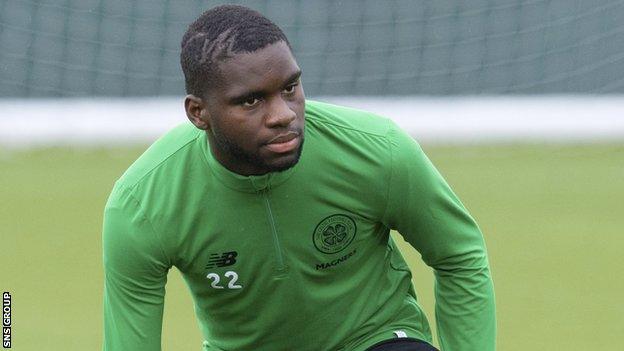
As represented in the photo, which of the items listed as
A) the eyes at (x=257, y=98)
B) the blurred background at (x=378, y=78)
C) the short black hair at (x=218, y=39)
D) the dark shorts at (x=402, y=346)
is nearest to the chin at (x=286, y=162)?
the eyes at (x=257, y=98)

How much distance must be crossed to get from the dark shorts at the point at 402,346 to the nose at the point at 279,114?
768 millimetres

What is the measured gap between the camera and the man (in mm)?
3156

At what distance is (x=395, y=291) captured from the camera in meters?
3.65

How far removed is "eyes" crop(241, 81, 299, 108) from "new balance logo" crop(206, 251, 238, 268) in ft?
1.53

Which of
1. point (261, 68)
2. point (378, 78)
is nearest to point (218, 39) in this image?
point (261, 68)

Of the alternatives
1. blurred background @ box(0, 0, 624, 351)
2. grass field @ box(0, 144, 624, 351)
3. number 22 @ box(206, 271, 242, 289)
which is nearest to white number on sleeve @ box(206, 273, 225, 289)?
number 22 @ box(206, 271, 242, 289)

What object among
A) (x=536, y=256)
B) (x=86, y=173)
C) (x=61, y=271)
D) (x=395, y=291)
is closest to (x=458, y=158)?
(x=536, y=256)

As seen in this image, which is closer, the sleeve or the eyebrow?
the eyebrow

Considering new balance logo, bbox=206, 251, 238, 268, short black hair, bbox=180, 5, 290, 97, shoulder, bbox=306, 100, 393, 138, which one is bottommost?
new balance logo, bbox=206, 251, 238, 268

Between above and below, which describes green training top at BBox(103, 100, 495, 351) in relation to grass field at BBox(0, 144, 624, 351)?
above

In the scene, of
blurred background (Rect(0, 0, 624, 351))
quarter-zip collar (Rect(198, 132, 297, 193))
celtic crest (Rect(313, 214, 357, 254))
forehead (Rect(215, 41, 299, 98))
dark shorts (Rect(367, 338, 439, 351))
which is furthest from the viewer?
blurred background (Rect(0, 0, 624, 351))

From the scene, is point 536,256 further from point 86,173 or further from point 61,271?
point 86,173

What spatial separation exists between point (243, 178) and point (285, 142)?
0.83 ft

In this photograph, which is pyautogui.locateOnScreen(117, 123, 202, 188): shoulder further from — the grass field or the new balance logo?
the grass field
